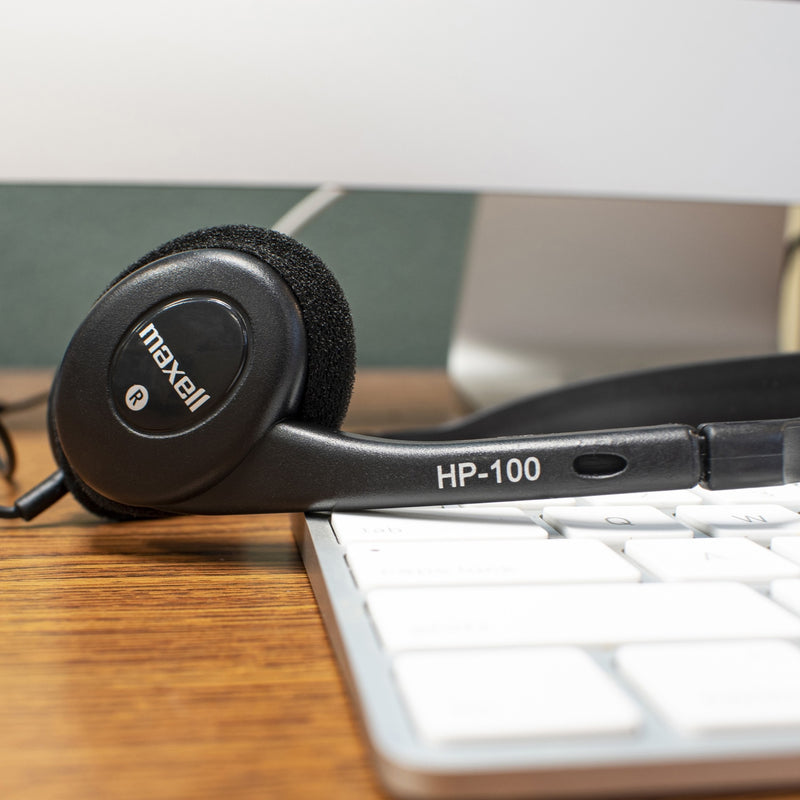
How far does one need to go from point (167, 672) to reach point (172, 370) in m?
0.11

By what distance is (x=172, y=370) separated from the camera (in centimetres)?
27

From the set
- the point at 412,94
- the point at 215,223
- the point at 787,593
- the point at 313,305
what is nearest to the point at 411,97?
the point at 412,94

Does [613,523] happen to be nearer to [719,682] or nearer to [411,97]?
[719,682]

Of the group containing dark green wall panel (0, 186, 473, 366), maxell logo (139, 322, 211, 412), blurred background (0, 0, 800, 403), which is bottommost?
dark green wall panel (0, 186, 473, 366)

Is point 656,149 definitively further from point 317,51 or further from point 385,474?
point 385,474

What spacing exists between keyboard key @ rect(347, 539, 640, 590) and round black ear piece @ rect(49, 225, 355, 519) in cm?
6

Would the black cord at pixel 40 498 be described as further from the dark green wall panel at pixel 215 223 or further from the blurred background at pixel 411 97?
the dark green wall panel at pixel 215 223

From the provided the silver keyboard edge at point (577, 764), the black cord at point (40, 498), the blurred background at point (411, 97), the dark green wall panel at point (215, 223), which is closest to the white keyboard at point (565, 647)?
the silver keyboard edge at point (577, 764)

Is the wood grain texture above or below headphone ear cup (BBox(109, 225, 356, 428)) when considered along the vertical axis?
below

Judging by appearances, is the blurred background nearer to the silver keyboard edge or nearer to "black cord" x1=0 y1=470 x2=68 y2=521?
"black cord" x1=0 y1=470 x2=68 y2=521

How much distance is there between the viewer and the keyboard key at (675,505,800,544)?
26cm

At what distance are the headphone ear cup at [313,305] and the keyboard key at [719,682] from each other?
0.15 m

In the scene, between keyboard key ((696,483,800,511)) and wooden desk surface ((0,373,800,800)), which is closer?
wooden desk surface ((0,373,800,800))

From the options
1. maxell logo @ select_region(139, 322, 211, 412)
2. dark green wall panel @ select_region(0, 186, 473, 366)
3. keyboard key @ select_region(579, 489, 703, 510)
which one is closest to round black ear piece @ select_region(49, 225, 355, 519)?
maxell logo @ select_region(139, 322, 211, 412)
